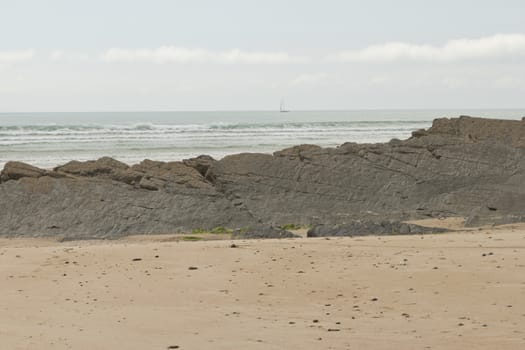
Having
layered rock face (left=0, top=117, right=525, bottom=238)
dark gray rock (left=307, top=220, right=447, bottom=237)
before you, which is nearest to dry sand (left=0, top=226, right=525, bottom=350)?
dark gray rock (left=307, top=220, right=447, bottom=237)

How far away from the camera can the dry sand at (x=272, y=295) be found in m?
6.75

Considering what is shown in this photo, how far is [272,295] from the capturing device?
8.53 m

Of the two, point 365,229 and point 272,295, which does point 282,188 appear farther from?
point 272,295

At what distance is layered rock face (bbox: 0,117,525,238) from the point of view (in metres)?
15.6

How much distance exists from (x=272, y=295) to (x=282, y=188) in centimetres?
909

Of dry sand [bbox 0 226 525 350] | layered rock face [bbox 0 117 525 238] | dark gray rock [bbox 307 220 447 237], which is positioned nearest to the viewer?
dry sand [bbox 0 226 525 350]

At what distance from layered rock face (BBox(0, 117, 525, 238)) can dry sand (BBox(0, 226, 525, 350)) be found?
149 inches

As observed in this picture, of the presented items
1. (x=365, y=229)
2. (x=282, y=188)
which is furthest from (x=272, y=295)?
(x=282, y=188)

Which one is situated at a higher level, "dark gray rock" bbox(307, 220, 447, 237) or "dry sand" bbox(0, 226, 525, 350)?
"dry sand" bbox(0, 226, 525, 350)

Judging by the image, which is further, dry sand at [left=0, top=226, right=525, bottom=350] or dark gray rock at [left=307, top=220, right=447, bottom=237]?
dark gray rock at [left=307, top=220, right=447, bottom=237]

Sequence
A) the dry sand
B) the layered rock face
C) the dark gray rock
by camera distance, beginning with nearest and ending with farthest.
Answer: the dry sand
the dark gray rock
the layered rock face

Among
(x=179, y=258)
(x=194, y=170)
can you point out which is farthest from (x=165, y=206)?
(x=179, y=258)

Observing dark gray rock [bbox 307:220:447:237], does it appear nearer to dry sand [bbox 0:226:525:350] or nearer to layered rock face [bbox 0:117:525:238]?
dry sand [bbox 0:226:525:350]

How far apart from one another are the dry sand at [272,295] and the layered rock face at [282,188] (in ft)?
12.4
